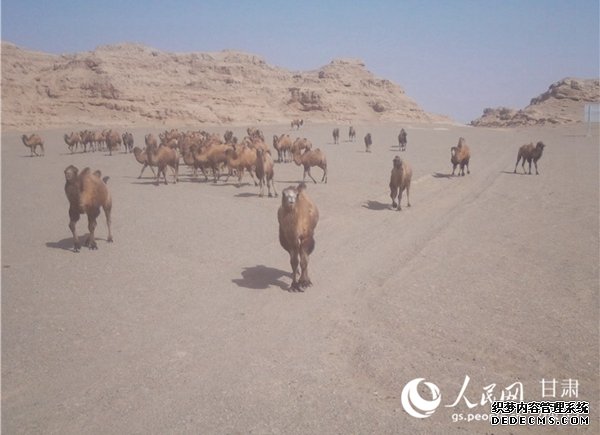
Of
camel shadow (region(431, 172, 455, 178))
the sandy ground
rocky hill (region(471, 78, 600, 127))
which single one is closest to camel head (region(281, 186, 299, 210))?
the sandy ground

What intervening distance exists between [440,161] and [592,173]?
8490mm

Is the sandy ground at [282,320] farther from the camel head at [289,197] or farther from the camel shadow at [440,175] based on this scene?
the camel shadow at [440,175]

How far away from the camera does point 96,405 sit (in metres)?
5.02

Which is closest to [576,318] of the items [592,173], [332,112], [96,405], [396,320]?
[396,320]

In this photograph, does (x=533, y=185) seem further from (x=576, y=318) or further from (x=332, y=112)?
(x=332, y=112)

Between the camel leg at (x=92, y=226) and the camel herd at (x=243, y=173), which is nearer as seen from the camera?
the camel herd at (x=243, y=173)

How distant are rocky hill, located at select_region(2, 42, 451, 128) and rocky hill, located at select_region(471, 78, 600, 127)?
54.8 ft

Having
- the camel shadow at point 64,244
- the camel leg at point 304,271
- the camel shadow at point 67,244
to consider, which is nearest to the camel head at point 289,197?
the camel leg at point 304,271

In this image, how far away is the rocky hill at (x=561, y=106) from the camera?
8862 cm

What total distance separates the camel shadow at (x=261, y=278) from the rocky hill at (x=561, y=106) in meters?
90.9

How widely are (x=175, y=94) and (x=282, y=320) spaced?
68.0 metres

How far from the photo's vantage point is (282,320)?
7.18 m

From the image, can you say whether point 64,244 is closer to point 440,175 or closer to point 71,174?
point 71,174

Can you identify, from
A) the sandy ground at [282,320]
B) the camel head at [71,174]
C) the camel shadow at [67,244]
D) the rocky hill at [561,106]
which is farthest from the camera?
the rocky hill at [561,106]
